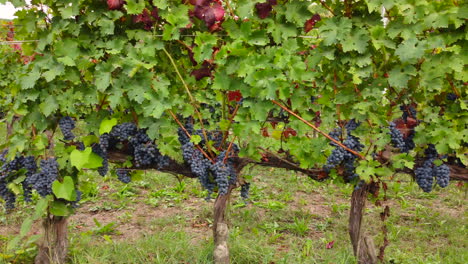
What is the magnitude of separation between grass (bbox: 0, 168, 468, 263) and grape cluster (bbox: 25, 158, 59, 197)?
0.34 meters

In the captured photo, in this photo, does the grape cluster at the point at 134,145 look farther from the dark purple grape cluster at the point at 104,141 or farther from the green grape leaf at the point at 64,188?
the green grape leaf at the point at 64,188

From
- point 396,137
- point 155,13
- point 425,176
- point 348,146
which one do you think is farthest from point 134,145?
point 425,176

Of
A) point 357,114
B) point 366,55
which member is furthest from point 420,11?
point 357,114

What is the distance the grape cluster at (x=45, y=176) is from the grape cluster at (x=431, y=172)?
2.35 meters

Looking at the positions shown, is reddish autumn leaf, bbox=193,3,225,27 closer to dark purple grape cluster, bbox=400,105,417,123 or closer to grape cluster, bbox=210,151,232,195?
grape cluster, bbox=210,151,232,195

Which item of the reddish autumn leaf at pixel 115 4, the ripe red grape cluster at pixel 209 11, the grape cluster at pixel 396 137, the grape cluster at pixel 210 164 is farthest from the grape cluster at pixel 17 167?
the grape cluster at pixel 396 137

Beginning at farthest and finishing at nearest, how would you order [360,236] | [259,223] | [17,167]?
[259,223], [360,236], [17,167]

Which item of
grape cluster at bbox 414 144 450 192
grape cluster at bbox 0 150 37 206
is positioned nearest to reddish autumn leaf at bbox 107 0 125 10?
grape cluster at bbox 0 150 37 206

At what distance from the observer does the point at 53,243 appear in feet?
11.6

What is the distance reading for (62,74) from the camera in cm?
279

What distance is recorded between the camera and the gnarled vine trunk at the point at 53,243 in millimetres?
3459

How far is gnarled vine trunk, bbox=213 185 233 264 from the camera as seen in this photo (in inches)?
134

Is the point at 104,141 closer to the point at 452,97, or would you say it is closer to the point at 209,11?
the point at 209,11

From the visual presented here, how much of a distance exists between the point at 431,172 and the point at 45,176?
248cm
